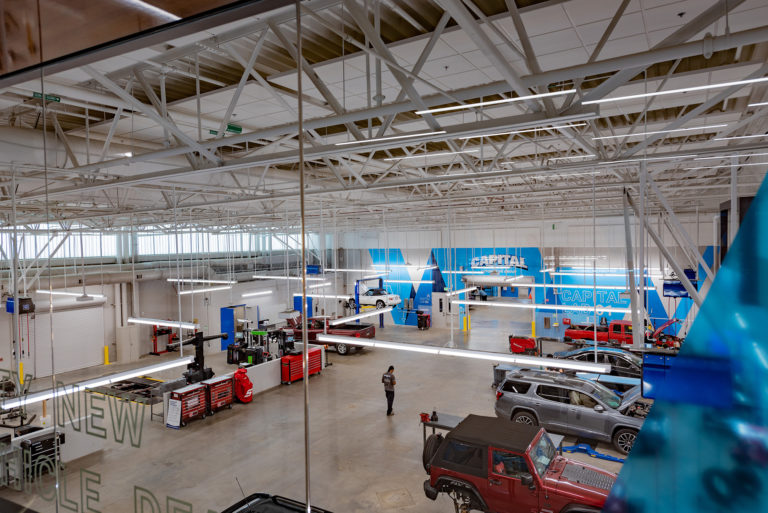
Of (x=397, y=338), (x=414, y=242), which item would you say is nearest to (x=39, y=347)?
(x=397, y=338)

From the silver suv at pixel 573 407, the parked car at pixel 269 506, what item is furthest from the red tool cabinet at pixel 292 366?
the parked car at pixel 269 506

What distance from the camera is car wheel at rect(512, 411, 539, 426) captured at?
30.4 feet

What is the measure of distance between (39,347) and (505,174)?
37.5ft

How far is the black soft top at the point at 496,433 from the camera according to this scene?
20.2 ft

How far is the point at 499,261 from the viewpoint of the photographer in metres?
22.1

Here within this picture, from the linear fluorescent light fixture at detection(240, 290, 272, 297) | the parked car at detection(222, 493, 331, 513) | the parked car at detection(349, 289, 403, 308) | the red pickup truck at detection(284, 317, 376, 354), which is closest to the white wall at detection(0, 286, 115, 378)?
the red pickup truck at detection(284, 317, 376, 354)

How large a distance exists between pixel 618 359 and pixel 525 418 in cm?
488

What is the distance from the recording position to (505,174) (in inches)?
301

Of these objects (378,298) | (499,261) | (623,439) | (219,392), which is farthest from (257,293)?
(623,439)

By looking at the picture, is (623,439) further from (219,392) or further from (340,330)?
(340,330)

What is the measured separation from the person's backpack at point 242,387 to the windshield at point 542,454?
7569 mm

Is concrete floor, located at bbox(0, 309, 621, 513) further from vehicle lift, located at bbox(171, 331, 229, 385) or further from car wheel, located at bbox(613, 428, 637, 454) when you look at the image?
vehicle lift, located at bbox(171, 331, 229, 385)

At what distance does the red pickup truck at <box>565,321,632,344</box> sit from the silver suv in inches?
268

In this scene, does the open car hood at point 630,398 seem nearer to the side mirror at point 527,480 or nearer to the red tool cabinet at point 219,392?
the side mirror at point 527,480
